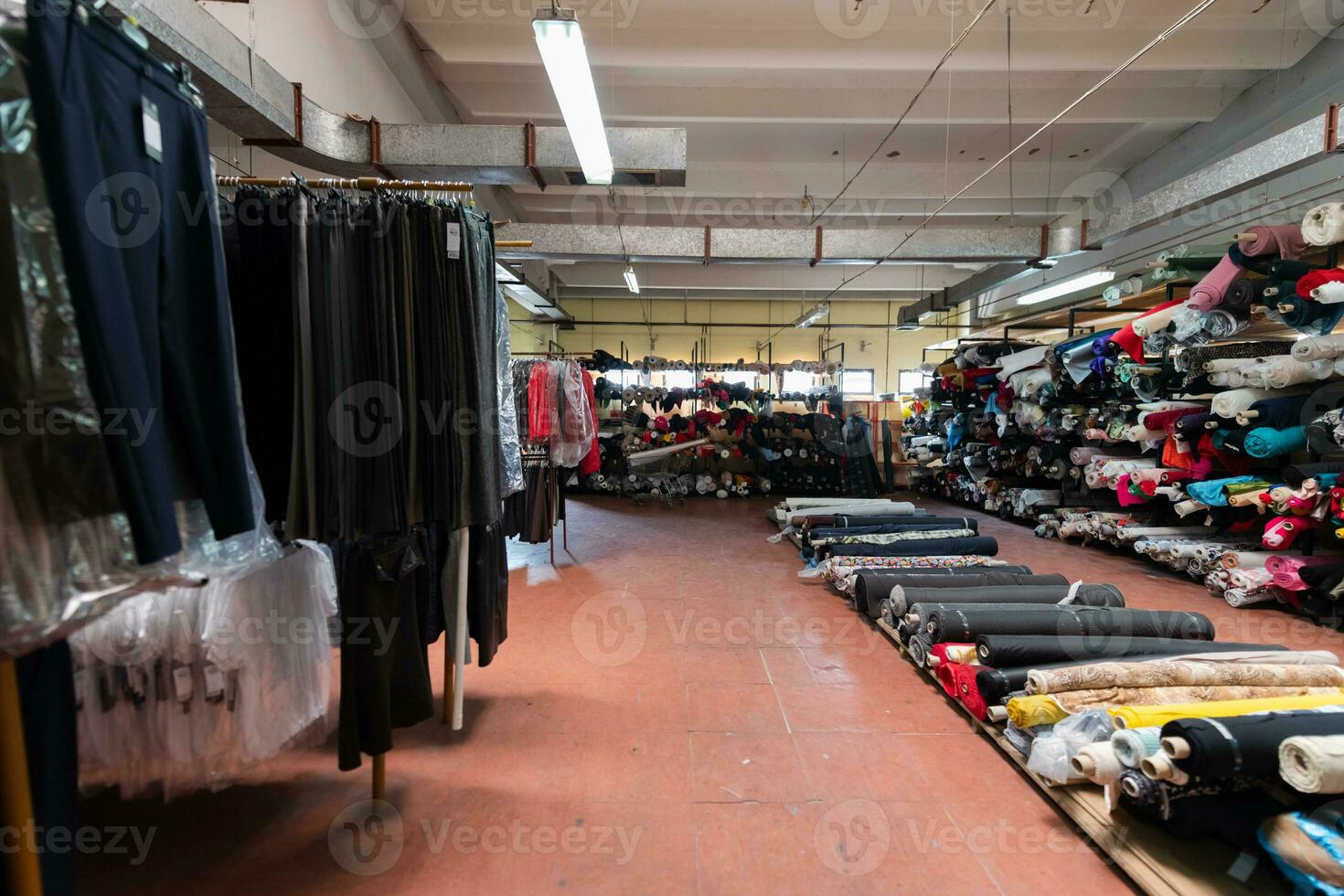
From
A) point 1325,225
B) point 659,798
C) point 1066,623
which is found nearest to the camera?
point 659,798

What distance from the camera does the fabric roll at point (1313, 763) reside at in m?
1.21

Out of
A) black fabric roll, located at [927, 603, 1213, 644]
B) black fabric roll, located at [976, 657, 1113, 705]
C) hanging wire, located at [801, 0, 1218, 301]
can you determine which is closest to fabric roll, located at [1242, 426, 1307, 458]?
black fabric roll, located at [927, 603, 1213, 644]

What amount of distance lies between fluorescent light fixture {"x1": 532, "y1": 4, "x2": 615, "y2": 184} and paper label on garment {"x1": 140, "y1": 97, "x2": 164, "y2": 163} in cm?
167

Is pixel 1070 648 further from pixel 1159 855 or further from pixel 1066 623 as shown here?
pixel 1159 855

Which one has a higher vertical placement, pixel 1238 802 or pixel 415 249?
pixel 415 249

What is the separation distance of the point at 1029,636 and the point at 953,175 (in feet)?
20.2

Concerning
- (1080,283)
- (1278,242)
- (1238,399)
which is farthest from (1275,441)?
(1080,283)

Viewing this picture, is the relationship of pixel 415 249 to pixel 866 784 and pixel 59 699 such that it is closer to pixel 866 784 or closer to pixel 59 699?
pixel 59 699

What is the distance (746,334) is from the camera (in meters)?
12.1

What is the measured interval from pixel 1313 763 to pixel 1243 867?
0.36 metres

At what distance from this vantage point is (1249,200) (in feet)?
15.9

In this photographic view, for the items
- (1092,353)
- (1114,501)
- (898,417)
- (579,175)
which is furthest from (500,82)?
(898,417)

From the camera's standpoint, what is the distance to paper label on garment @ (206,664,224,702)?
54.8 inches

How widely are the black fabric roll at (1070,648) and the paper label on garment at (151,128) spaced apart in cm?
296
